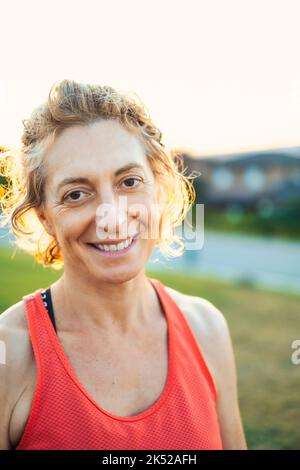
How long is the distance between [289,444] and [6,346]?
7.18ft

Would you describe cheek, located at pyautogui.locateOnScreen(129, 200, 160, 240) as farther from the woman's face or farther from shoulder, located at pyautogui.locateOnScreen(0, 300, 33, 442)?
shoulder, located at pyautogui.locateOnScreen(0, 300, 33, 442)

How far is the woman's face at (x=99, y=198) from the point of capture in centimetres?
187

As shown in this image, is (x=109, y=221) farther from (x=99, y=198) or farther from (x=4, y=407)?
(x=4, y=407)

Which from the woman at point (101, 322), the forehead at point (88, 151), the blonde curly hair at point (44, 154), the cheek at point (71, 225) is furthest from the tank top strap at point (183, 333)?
the forehead at point (88, 151)

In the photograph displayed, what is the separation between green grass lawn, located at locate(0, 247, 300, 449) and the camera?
356 cm

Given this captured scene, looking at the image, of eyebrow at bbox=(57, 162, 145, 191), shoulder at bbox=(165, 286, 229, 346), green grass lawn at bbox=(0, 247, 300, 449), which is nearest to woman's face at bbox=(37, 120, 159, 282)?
eyebrow at bbox=(57, 162, 145, 191)

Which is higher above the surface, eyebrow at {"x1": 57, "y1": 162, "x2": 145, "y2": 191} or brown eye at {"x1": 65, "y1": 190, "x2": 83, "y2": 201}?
eyebrow at {"x1": 57, "y1": 162, "x2": 145, "y2": 191}

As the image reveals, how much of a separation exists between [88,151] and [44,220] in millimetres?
385

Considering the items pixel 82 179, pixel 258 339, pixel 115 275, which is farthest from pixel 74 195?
pixel 258 339

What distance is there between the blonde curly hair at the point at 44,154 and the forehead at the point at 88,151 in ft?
0.10

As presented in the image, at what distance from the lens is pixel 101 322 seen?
208 cm

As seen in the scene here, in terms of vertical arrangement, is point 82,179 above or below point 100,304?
above

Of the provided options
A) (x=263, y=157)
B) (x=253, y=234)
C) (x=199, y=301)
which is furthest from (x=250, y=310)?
(x=263, y=157)

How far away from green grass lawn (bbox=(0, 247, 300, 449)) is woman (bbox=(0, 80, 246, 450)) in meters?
1.52
